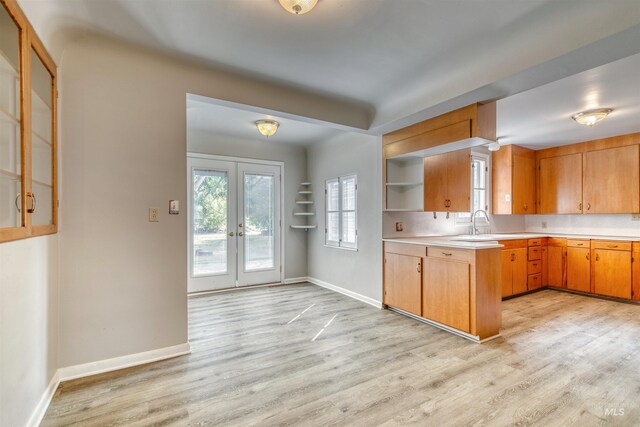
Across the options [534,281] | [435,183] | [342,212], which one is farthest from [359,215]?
[534,281]

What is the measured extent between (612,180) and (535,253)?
1.52 m

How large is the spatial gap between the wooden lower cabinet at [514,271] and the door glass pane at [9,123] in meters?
5.21

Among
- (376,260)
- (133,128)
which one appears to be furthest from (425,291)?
(133,128)

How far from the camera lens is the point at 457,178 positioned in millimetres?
4086

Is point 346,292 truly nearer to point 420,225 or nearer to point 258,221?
point 420,225

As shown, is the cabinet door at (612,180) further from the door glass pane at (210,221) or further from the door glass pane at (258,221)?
the door glass pane at (210,221)

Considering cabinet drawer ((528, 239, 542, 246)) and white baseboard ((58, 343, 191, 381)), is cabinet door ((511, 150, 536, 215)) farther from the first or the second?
white baseboard ((58, 343, 191, 381))

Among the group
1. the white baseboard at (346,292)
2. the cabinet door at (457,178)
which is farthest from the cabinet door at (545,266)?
the white baseboard at (346,292)

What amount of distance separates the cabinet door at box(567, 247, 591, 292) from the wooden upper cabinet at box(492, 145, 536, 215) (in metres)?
0.98

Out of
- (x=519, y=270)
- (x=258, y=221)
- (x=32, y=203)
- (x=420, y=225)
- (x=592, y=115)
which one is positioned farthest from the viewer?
(x=258, y=221)

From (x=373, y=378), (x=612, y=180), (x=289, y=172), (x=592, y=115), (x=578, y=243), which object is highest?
(x=592, y=115)

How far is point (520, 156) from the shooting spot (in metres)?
5.41

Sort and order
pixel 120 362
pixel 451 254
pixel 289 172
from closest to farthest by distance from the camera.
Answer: pixel 120 362 < pixel 451 254 < pixel 289 172

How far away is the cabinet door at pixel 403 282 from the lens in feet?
11.9
